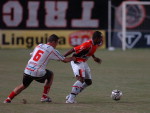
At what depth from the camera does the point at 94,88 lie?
15844mm

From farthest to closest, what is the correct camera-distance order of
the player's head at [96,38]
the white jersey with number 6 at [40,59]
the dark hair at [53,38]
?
the player's head at [96,38]
the dark hair at [53,38]
the white jersey with number 6 at [40,59]

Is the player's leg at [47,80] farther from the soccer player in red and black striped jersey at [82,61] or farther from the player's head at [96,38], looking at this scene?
the player's head at [96,38]

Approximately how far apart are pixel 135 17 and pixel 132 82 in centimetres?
1757

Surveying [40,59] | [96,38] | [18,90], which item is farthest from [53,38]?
[18,90]

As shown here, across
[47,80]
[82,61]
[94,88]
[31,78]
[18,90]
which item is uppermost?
[82,61]

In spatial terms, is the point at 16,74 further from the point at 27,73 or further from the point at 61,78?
the point at 27,73

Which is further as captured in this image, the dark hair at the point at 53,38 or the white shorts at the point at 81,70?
the white shorts at the point at 81,70

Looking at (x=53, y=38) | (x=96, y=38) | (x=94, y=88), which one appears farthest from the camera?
(x=94, y=88)

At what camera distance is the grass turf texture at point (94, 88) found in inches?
461

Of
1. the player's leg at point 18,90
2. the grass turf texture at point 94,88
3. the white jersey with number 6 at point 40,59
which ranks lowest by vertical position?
the grass turf texture at point 94,88

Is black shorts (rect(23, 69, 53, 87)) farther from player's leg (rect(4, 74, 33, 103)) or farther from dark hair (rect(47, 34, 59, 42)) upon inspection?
dark hair (rect(47, 34, 59, 42))

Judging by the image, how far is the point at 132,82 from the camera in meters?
17.5

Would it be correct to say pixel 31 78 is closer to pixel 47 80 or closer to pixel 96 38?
pixel 47 80

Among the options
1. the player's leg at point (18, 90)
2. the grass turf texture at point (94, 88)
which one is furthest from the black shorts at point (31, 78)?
the grass turf texture at point (94, 88)
